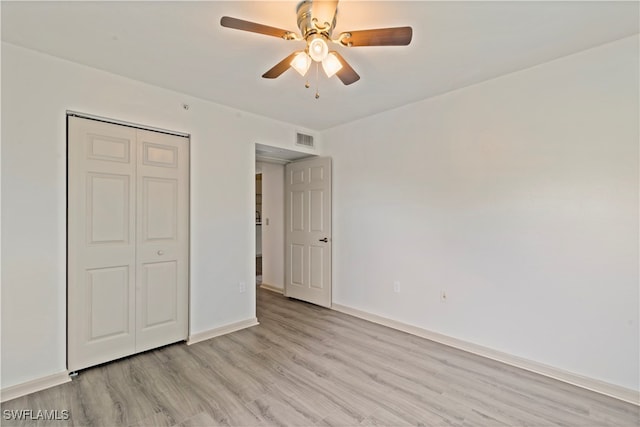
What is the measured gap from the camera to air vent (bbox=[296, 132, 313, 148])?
4.07 m

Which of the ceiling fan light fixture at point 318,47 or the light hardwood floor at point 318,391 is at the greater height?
the ceiling fan light fixture at point 318,47

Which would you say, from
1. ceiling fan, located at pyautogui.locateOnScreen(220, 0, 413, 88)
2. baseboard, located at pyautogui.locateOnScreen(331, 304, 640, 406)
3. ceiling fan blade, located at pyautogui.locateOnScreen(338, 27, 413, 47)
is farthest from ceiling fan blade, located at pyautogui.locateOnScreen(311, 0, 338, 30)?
baseboard, located at pyautogui.locateOnScreen(331, 304, 640, 406)

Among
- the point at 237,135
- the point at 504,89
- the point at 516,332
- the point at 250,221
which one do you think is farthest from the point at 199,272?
the point at 504,89

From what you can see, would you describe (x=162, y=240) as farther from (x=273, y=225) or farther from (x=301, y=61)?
(x=273, y=225)

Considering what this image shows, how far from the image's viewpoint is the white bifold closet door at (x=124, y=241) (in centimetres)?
246

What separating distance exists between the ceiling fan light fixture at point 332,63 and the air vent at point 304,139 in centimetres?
218

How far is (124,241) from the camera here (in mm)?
2697

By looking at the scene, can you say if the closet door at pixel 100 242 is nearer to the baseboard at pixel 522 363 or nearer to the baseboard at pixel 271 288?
the baseboard at pixel 271 288

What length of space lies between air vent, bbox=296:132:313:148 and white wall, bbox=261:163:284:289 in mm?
838

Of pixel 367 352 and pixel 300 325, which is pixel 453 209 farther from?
pixel 300 325

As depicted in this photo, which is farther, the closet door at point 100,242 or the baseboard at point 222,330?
the baseboard at point 222,330

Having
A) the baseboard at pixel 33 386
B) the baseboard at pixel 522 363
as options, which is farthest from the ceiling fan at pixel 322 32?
the baseboard at pixel 33 386

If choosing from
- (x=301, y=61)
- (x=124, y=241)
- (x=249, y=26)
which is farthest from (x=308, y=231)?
(x=249, y=26)

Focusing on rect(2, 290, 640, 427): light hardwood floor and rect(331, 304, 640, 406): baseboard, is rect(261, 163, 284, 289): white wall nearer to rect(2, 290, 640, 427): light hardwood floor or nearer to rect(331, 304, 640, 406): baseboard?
rect(331, 304, 640, 406): baseboard
